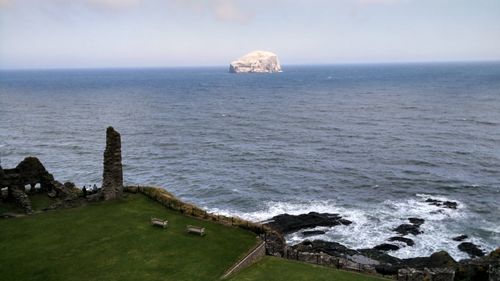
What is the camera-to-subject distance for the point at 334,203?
54281mm

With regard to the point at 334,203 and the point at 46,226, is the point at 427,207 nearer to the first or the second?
the point at 334,203

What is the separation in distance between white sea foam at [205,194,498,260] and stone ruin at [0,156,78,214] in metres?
18.2

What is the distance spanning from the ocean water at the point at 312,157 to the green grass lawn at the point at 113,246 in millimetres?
15717

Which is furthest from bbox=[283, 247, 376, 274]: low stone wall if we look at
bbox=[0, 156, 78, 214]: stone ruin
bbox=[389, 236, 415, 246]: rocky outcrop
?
bbox=[0, 156, 78, 214]: stone ruin

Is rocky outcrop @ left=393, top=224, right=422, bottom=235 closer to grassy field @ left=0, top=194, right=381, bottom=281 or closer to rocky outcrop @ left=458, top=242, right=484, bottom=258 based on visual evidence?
rocky outcrop @ left=458, top=242, right=484, bottom=258

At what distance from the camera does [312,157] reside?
75562 millimetres

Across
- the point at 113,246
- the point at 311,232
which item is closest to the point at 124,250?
the point at 113,246

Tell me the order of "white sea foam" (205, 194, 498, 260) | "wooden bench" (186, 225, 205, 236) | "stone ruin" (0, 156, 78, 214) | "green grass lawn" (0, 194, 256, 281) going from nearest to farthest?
"green grass lawn" (0, 194, 256, 281) < "wooden bench" (186, 225, 205, 236) < "stone ruin" (0, 156, 78, 214) < "white sea foam" (205, 194, 498, 260)

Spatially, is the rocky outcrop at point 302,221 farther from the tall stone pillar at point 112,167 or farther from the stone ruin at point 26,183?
the stone ruin at point 26,183

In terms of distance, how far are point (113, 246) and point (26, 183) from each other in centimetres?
1509

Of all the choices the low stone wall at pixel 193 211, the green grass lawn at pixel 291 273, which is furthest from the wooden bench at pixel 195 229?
the green grass lawn at pixel 291 273

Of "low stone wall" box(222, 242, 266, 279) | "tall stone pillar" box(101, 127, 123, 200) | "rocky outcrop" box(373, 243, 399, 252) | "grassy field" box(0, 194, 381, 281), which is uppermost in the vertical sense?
"tall stone pillar" box(101, 127, 123, 200)

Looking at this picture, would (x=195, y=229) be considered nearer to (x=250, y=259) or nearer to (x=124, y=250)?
(x=250, y=259)

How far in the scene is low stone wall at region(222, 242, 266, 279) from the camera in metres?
26.4
